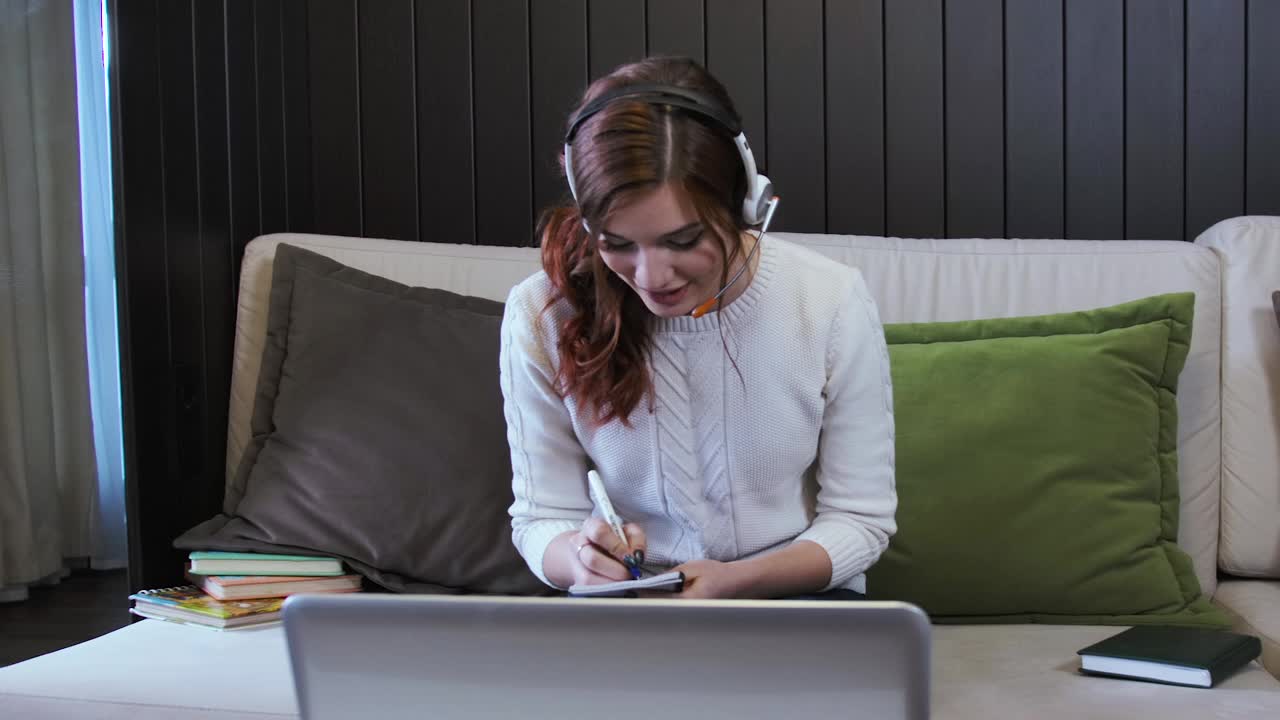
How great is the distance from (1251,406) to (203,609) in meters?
1.61

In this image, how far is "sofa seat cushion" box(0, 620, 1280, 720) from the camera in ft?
3.99

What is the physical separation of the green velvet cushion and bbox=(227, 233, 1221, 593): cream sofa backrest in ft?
0.46

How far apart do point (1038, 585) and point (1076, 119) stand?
3.40ft

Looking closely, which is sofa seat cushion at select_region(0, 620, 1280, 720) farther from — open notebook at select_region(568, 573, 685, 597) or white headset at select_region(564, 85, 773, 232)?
white headset at select_region(564, 85, 773, 232)

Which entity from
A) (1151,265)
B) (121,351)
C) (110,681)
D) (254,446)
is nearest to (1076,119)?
(1151,265)

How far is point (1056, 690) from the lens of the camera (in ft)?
4.18

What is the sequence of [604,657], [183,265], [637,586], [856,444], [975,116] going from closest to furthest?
[604,657]
[637,586]
[856,444]
[183,265]
[975,116]

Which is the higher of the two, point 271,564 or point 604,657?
point 604,657

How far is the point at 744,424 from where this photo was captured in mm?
1409

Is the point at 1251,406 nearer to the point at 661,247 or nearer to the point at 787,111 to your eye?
the point at 787,111

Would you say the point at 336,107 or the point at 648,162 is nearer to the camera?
the point at 648,162

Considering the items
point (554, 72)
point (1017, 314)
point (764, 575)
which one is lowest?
point (764, 575)

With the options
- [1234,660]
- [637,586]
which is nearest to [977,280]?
[1234,660]

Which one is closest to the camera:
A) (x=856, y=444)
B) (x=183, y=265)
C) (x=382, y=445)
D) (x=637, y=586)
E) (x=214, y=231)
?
(x=637, y=586)
